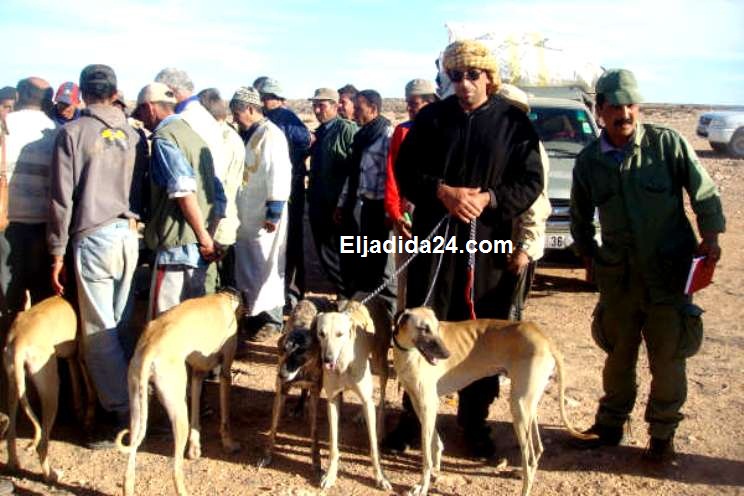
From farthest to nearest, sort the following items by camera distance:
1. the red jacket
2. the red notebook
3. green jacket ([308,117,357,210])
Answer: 1. green jacket ([308,117,357,210])
2. the red jacket
3. the red notebook

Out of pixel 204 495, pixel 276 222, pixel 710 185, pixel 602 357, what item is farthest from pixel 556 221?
pixel 204 495

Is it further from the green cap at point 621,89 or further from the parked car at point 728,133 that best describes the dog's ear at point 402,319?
the parked car at point 728,133

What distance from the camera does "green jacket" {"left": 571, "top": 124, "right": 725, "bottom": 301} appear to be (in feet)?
14.5

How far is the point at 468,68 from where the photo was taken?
13.8 ft

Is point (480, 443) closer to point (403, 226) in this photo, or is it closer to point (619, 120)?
point (403, 226)

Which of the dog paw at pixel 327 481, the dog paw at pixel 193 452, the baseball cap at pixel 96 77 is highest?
the baseball cap at pixel 96 77

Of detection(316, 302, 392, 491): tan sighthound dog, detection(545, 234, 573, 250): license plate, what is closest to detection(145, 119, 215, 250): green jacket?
detection(316, 302, 392, 491): tan sighthound dog

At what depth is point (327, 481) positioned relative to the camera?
4445 mm

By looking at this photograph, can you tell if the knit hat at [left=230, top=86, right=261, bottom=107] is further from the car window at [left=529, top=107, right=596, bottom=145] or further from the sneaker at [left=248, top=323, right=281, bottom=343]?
the car window at [left=529, top=107, right=596, bottom=145]

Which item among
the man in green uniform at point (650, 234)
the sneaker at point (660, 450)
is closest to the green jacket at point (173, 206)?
the man in green uniform at point (650, 234)

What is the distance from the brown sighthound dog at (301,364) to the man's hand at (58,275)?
57.0 inches

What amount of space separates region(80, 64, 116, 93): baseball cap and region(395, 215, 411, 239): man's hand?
2.43 meters

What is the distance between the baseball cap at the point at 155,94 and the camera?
5.02 m

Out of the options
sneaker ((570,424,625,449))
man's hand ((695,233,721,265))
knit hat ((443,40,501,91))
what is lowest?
sneaker ((570,424,625,449))
